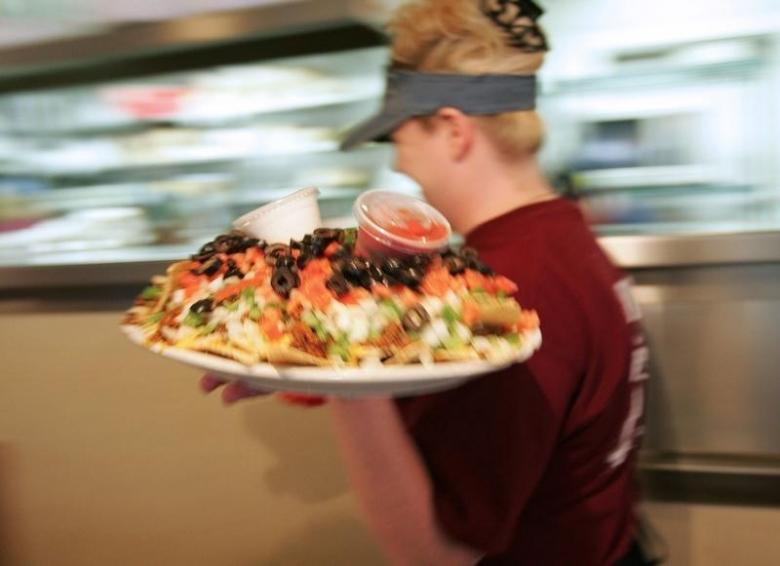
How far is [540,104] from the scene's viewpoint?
130 centimetres

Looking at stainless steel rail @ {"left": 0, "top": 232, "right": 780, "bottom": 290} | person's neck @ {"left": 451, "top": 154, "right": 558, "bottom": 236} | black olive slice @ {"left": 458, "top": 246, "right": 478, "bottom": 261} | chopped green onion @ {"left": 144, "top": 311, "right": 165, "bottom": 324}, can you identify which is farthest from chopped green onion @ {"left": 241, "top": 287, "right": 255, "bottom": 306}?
stainless steel rail @ {"left": 0, "top": 232, "right": 780, "bottom": 290}

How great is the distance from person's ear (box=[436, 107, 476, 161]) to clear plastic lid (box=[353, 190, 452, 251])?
17 centimetres

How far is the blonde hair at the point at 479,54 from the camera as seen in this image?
902 millimetres

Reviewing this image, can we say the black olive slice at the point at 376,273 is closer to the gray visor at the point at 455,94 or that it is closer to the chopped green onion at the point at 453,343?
the chopped green onion at the point at 453,343

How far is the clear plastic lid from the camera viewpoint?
2.31 feet

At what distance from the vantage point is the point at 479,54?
2.98 feet

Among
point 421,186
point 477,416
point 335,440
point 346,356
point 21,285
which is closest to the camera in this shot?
point 346,356

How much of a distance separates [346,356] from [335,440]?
0.76 m

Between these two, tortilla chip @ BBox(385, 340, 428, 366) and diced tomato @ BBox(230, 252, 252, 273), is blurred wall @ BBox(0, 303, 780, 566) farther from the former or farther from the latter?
tortilla chip @ BBox(385, 340, 428, 366)

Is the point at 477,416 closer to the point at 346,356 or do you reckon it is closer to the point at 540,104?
the point at 346,356

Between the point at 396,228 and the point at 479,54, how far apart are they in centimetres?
33

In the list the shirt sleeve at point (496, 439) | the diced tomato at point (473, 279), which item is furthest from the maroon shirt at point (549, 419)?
the diced tomato at point (473, 279)

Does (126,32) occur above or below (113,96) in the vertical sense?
above

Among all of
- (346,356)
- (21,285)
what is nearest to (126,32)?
(21,285)
